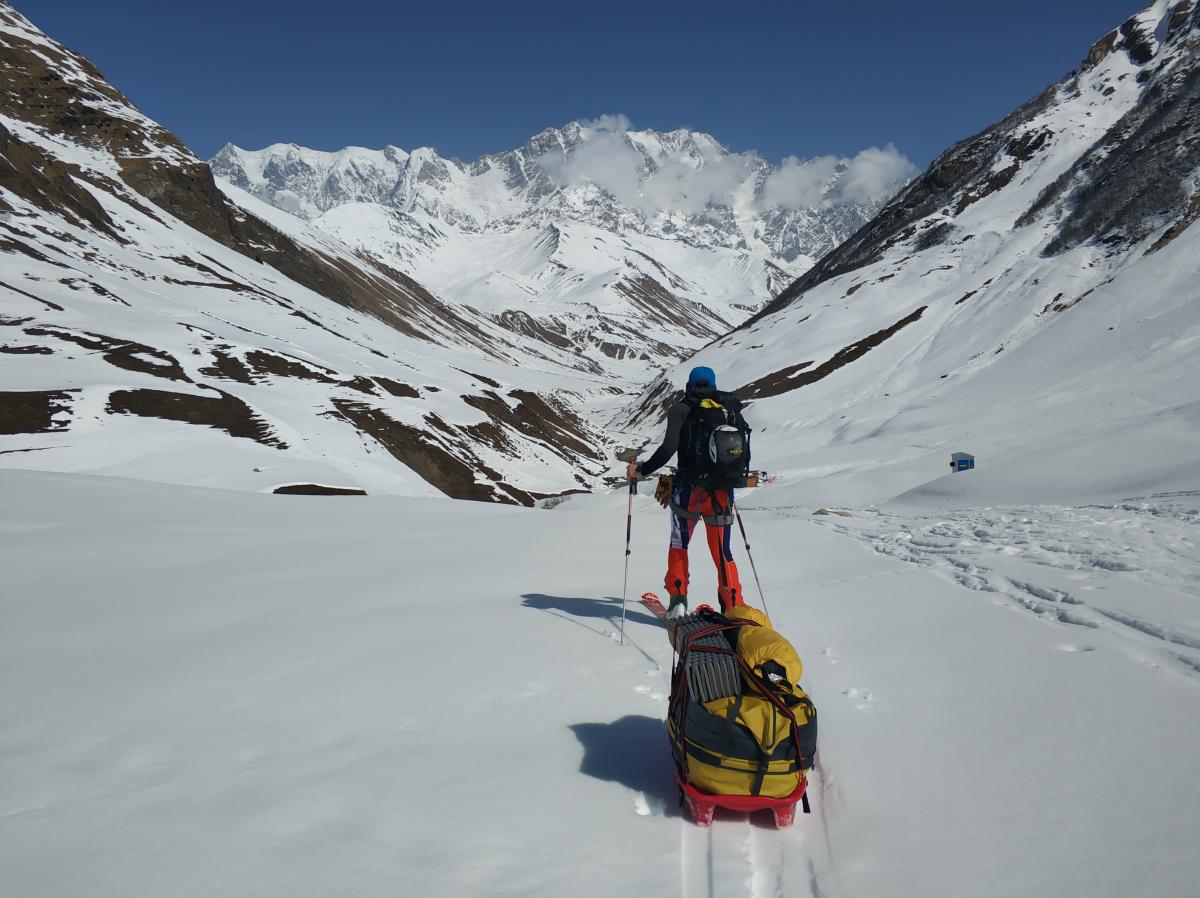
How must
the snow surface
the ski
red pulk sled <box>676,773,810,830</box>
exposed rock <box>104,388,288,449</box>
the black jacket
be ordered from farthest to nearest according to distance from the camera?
exposed rock <box>104,388,288,449</box>
the ski
the black jacket
red pulk sled <box>676,773,810,830</box>
the snow surface

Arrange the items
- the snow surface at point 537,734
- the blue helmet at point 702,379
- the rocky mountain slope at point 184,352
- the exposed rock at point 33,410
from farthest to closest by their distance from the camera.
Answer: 1. the rocky mountain slope at point 184,352
2. the exposed rock at point 33,410
3. the blue helmet at point 702,379
4. the snow surface at point 537,734

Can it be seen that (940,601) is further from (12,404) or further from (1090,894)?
Result: (12,404)

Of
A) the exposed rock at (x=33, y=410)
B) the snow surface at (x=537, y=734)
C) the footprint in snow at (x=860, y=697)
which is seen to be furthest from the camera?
the exposed rock at (x=33, y=410)

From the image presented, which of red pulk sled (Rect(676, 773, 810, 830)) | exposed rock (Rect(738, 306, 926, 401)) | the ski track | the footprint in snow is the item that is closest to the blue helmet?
the footprint in snow

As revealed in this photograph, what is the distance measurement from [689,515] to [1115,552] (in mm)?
5773

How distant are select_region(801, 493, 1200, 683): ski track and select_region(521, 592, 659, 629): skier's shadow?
3.97 m

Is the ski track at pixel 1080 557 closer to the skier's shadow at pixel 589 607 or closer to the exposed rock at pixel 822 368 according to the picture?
the skier's shadow at pixel 589 607

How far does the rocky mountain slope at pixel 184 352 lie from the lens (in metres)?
41.8

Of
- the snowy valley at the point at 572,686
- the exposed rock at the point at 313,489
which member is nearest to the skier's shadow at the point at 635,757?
the snowy valley at the point at 572,686

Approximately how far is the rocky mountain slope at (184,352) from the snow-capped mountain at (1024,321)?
91.5 feet

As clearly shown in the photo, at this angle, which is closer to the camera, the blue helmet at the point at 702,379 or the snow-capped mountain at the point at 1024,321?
the blue helmet at the point at 702,379

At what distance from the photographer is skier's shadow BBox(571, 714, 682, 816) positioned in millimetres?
4062

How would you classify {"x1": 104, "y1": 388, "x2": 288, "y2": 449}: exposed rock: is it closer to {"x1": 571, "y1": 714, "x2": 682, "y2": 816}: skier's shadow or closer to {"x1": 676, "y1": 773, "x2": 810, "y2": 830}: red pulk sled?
{"x1": 571, "y1": 714, "x2": 682, "y2": 816}: skier's shadow

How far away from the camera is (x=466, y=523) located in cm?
1409
